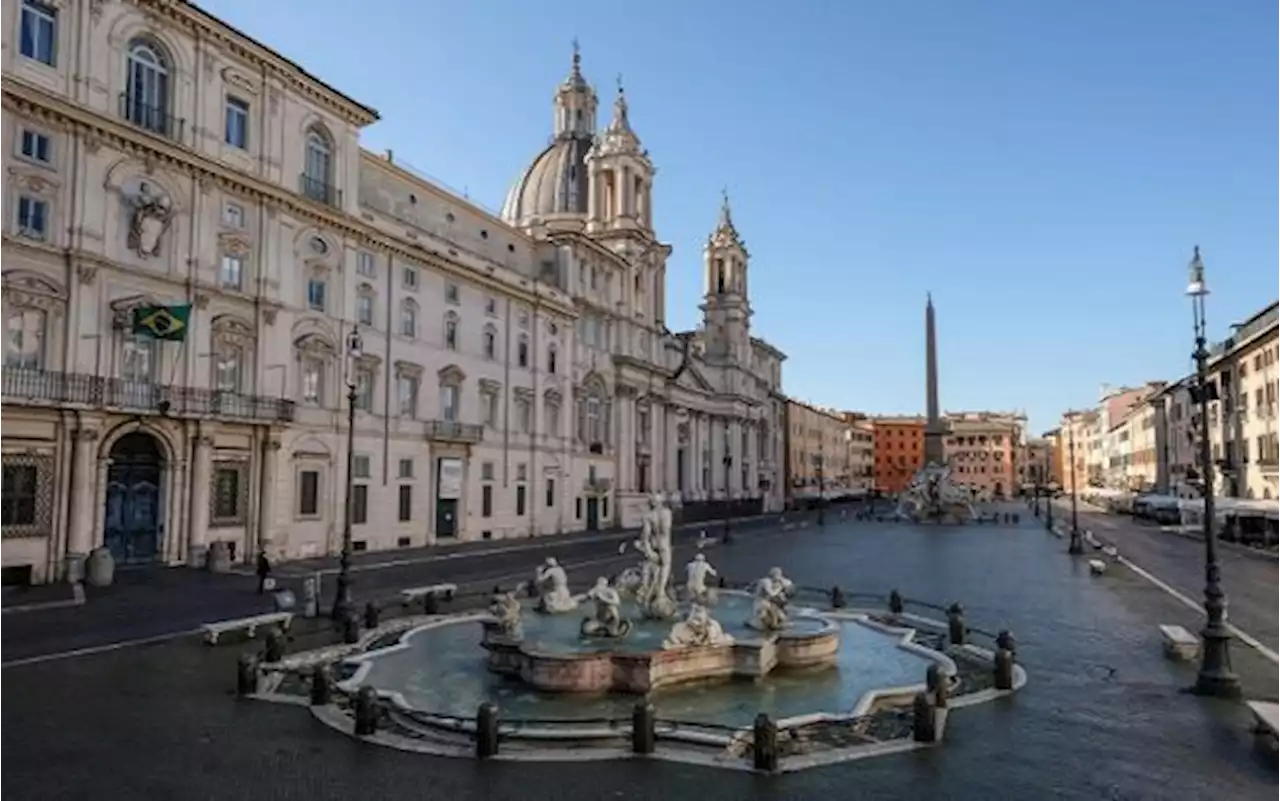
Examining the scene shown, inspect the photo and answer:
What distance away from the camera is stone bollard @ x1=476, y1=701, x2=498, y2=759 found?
11.1m

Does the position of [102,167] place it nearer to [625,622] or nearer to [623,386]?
[625,622]

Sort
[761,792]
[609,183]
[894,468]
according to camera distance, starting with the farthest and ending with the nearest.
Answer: [894,468]
[609,183]
[761,792]

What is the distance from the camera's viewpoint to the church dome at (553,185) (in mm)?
74688

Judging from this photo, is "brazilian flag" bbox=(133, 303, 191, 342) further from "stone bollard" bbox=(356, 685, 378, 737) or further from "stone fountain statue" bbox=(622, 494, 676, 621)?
"stone bollard" bbox=(356, 685, 378, 737)

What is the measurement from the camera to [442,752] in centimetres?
1128

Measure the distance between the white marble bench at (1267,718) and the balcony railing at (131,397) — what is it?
28.5m

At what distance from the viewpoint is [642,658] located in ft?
48.4

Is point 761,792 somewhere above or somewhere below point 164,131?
below

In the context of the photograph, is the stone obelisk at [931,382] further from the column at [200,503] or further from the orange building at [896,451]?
the orange building at [896,451]

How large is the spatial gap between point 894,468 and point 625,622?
168 meters

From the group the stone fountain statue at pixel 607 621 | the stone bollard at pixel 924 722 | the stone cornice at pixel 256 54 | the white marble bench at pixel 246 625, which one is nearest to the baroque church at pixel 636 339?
the stone cornice at pixel 256 54

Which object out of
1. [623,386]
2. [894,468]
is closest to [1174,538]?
[623,386]

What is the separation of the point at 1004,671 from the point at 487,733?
26.9 ft

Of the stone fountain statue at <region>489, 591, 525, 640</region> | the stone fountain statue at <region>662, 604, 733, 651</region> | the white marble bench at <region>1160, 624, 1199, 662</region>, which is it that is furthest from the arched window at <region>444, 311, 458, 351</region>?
the white marble bench at <region>1160, 624, 1199, 662</region>
